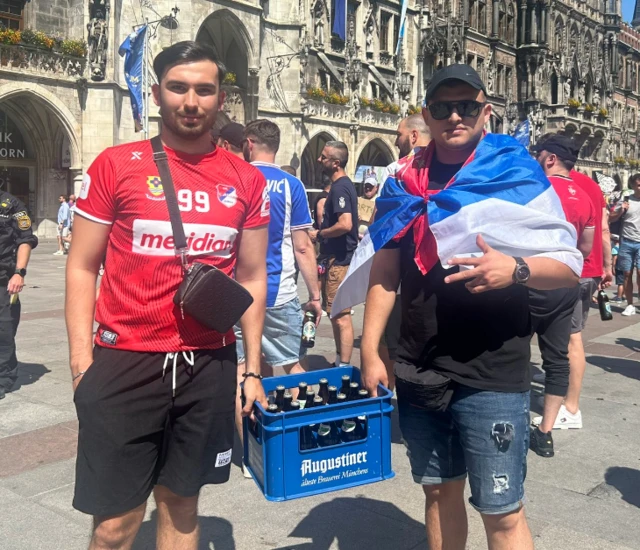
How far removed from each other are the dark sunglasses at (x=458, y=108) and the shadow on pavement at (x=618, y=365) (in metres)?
5.29

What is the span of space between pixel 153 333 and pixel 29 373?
16.1 ft

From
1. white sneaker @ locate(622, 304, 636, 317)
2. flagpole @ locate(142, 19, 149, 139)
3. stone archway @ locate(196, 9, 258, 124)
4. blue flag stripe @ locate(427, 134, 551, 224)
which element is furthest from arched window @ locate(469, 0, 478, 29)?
blue flag stripe @ locate(427, 134, 551, 224)

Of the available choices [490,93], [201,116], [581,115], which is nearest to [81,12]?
[201,116]

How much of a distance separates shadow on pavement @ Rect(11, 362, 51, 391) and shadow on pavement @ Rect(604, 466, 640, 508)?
4697mm

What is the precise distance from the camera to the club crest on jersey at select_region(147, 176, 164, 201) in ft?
7.90

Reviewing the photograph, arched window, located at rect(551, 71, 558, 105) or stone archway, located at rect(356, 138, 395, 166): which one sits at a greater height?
arched window, located at rect(551, 71, 558, 105)

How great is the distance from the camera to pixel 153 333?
2428mm

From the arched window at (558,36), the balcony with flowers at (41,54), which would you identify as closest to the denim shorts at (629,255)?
the balcony with flowers at (41,54)

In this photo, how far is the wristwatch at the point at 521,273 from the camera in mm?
2363

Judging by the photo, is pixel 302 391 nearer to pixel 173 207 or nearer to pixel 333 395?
pixel 333 395

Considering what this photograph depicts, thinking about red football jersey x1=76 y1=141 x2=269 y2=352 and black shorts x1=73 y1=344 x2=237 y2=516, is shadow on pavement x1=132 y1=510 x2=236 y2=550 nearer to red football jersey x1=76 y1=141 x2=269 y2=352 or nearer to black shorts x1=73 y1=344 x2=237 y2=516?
black shorts x1=73 y1=344 x2=237 y2=516

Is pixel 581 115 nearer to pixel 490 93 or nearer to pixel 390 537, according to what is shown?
pixel 490 93

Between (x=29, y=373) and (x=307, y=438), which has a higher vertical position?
(x=307, y=438)

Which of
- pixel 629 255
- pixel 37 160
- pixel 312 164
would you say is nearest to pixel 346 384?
pixel 629 255
